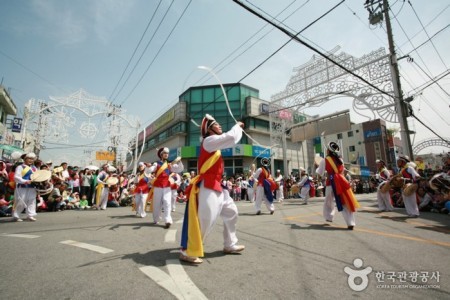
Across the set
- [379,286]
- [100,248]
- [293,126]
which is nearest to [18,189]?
[100,248]

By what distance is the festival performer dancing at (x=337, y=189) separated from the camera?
17.2 feet

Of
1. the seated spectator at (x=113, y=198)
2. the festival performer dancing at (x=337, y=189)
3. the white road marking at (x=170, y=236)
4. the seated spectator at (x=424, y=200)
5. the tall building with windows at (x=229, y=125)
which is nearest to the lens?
the white road marking at (x=170, y=236)

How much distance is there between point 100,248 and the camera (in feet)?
11.7

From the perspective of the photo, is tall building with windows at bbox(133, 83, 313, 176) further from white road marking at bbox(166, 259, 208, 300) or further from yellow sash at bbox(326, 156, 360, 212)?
white road marking at bbox(166, 259, 208, 300)

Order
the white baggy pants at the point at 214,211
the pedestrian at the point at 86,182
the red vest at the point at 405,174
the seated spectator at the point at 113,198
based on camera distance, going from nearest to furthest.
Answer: the white baggy pants at the point at 214,211, the red vest at the point at 405,174, the pedestrian at the point at 86,182, the seated spectator at the point at 113,198

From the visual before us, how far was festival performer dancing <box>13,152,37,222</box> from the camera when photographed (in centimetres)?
663

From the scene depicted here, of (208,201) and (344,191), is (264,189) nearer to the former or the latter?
(344,191)

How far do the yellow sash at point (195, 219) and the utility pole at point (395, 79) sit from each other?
532 inches

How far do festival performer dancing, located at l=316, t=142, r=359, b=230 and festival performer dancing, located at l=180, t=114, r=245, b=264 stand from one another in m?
3.12

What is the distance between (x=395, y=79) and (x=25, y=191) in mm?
16978

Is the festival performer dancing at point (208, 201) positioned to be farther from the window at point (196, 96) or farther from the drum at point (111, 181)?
the window at point (196, 96)

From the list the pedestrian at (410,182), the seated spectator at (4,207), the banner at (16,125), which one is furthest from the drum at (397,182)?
the banner at (16,125)

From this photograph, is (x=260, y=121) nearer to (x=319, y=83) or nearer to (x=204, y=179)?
(x=319, y=83)

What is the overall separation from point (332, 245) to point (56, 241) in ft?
14.9
